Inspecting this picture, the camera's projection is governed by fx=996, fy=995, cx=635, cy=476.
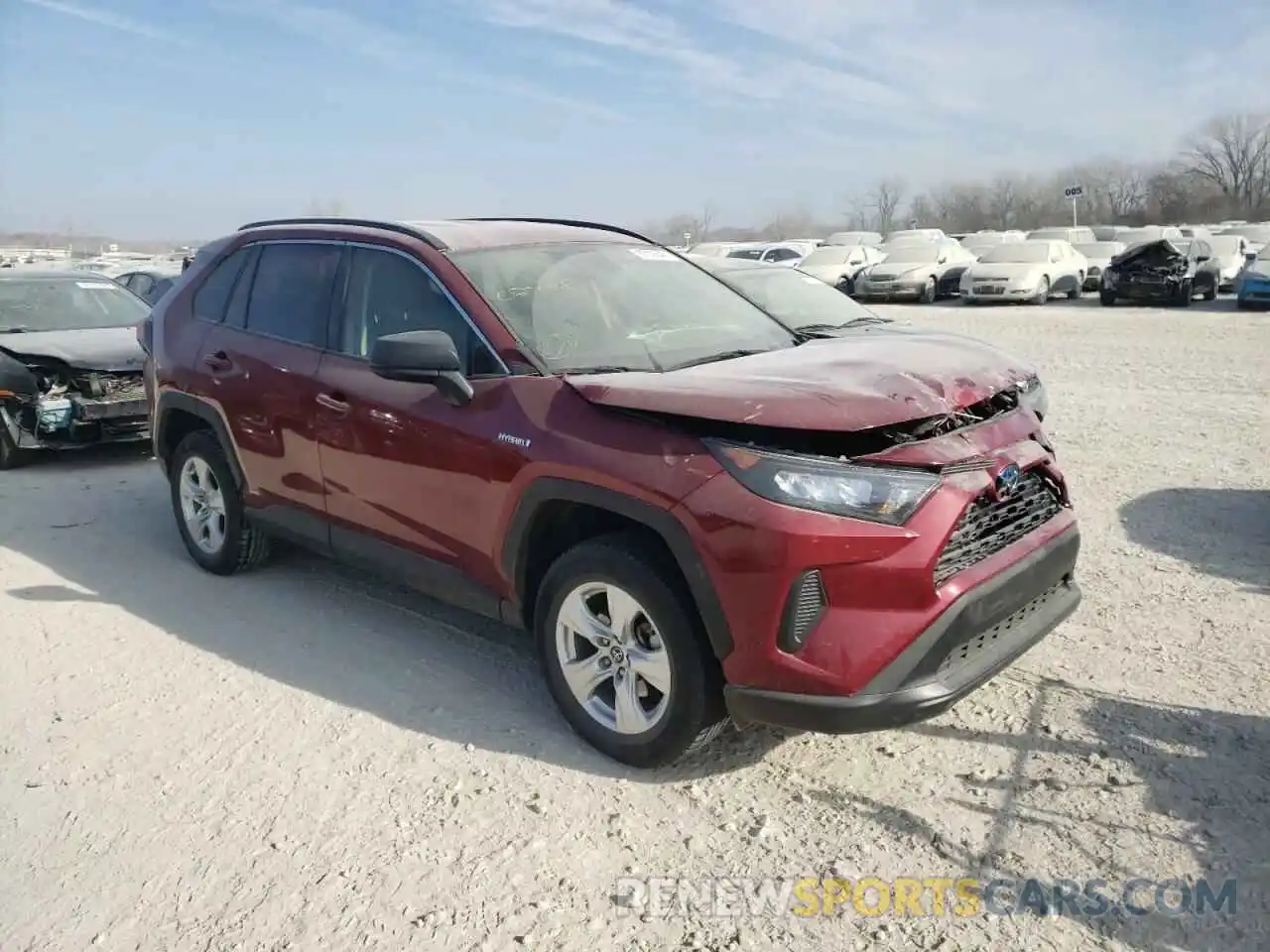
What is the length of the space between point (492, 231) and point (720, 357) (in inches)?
48.4

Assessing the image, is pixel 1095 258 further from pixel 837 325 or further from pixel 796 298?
pixel 837 325

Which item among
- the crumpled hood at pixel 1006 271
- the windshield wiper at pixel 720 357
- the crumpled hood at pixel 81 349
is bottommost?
the crumpled hood at pixel 81 349

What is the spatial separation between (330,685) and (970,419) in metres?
2.68

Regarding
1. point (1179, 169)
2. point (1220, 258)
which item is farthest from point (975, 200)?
point (1220, 258)

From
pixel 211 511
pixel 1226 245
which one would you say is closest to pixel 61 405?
pixel 211 511

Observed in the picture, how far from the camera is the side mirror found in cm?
352

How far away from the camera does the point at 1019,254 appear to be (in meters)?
23.2

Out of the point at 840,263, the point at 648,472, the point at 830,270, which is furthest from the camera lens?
the point at 840,263

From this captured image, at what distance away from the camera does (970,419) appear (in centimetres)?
328

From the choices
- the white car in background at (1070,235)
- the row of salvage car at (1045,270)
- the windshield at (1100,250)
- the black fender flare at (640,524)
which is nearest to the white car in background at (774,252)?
the row of salvage car at (1045,270)

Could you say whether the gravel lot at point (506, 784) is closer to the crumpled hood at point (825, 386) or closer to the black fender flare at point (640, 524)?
the black fender flare at point (640, 524)

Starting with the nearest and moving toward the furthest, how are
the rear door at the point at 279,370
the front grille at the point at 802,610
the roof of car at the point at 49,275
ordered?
the front grille at the point at 802,610, the rear door at the point at 279,370, the roof of car at the point at 49,275

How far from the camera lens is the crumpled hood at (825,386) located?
2.92 metres

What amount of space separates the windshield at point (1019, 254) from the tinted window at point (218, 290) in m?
20.8
